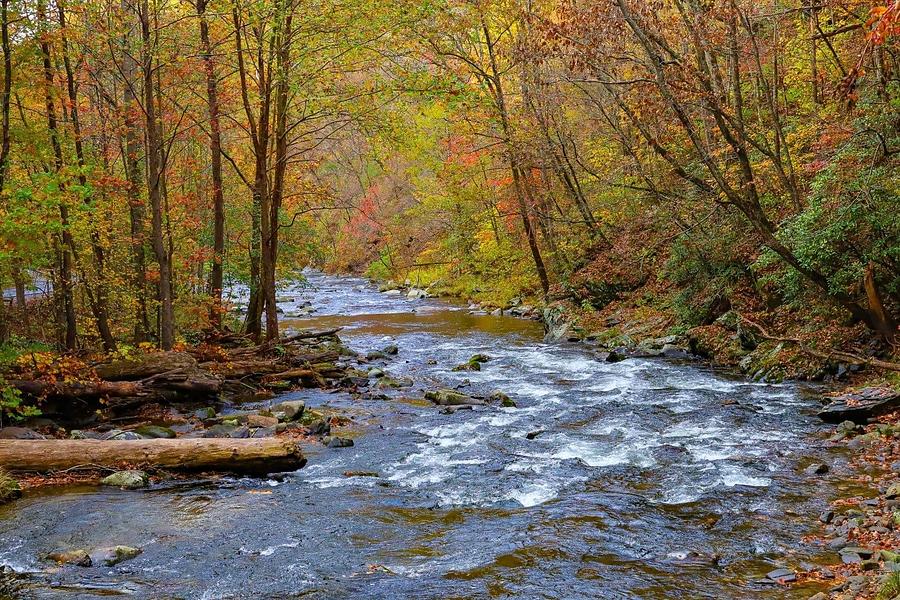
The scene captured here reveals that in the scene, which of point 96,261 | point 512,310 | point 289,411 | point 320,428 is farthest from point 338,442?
point 512,310

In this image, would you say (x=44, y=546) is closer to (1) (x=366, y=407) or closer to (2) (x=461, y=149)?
(1) (x=366, y=407)

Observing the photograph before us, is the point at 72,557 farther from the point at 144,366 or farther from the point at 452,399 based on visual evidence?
the point at 452,399

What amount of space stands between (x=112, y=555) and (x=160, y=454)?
2.73 metres

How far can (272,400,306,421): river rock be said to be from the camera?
12.3 m

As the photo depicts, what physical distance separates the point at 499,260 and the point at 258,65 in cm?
2017

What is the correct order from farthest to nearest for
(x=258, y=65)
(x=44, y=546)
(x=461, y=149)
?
1. (x=461, y=149)
2. (x=258, y=65)
3. (x=44, y=546)

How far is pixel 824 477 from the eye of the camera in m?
8.23

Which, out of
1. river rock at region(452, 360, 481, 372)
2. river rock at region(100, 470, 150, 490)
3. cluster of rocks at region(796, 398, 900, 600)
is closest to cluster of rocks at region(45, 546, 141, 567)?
river rock at region(100, 470, 150, 490)

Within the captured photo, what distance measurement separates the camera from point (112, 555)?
643 centimetres

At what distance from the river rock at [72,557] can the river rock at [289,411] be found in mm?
5728

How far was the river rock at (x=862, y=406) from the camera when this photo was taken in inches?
398

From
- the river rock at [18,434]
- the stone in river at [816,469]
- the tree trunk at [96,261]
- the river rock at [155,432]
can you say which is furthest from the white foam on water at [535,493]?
the tree trunk at [96,261]

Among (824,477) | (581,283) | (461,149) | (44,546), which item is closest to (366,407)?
(44,546)

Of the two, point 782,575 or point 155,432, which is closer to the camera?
point 782,575
